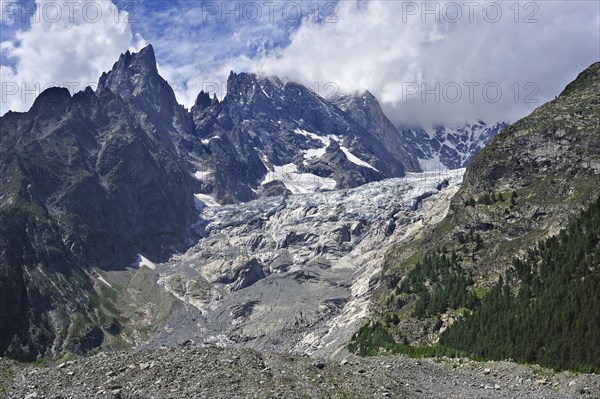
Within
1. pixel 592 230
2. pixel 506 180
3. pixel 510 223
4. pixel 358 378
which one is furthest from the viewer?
pixel 506 180

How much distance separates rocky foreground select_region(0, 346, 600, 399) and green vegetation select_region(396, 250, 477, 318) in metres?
65.8

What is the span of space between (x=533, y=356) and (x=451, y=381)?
3427 cm

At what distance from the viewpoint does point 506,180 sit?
632 feet

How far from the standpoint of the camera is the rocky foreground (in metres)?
60.4

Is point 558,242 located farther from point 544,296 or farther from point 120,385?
point 120,385

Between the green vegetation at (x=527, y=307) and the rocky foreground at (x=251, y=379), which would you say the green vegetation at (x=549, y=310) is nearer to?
the green vegetation at (x=527, y=307)

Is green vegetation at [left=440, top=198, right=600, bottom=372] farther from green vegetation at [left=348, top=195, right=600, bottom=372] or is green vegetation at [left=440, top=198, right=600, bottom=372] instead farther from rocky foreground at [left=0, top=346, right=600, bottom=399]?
rocky foreground at [left=0, top=346, right=600, bottom=399]

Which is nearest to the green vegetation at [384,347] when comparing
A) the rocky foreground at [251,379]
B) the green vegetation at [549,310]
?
the green vegetation at [549,310]

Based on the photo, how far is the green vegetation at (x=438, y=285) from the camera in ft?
490

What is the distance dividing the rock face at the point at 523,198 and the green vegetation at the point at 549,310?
933 centimetres

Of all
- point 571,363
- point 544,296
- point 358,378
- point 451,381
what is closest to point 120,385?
point 358,378

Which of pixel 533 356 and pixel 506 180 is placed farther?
pixel 506 180

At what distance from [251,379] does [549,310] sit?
7059cm

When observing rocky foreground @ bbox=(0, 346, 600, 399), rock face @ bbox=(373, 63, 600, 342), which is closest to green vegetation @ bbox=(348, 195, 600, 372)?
rock face @ bbox=(373, 63, 600, 342)
